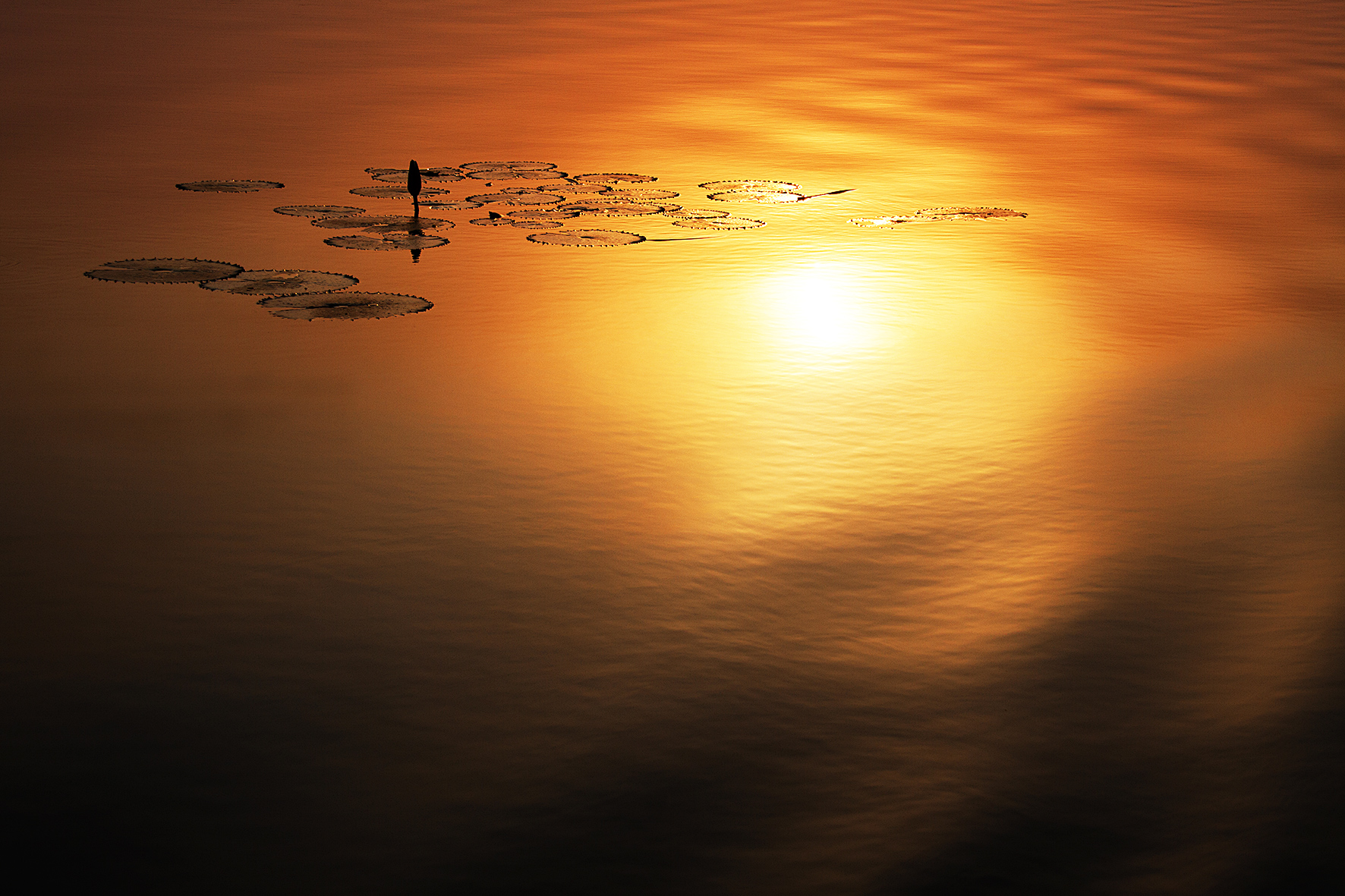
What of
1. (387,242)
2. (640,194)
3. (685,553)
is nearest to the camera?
(685,553)

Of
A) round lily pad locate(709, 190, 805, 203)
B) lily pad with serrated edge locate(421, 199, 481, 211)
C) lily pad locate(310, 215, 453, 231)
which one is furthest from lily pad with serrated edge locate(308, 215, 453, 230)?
round lily pad locate(709, 190, 805, 203)

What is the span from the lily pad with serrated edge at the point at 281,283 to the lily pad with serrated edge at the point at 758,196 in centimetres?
221

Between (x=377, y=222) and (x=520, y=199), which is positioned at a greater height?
(x=520, y=199)

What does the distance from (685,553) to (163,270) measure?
2892 millimetres

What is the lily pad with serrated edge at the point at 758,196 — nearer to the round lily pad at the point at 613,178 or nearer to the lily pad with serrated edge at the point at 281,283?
the round lily pad at the point at 613,178

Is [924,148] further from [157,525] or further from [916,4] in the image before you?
[916,4]

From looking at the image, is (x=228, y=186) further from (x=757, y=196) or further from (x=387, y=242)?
(x=757, y=196)

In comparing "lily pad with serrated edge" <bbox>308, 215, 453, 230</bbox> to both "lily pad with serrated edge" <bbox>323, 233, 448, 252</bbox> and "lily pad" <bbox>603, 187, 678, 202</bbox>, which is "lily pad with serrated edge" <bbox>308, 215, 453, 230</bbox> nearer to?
"lily pad with serrated edge" <bbox>323, 233, 448, 252</bbox>

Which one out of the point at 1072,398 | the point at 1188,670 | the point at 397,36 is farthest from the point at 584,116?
the point at 1188,670

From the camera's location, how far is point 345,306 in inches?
176

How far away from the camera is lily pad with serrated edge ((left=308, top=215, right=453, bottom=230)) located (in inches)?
220

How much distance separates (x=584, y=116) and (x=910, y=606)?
6.55 m

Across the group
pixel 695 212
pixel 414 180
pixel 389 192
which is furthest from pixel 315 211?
pixel 695 212

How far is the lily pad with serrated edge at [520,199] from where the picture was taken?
618 centimetres
